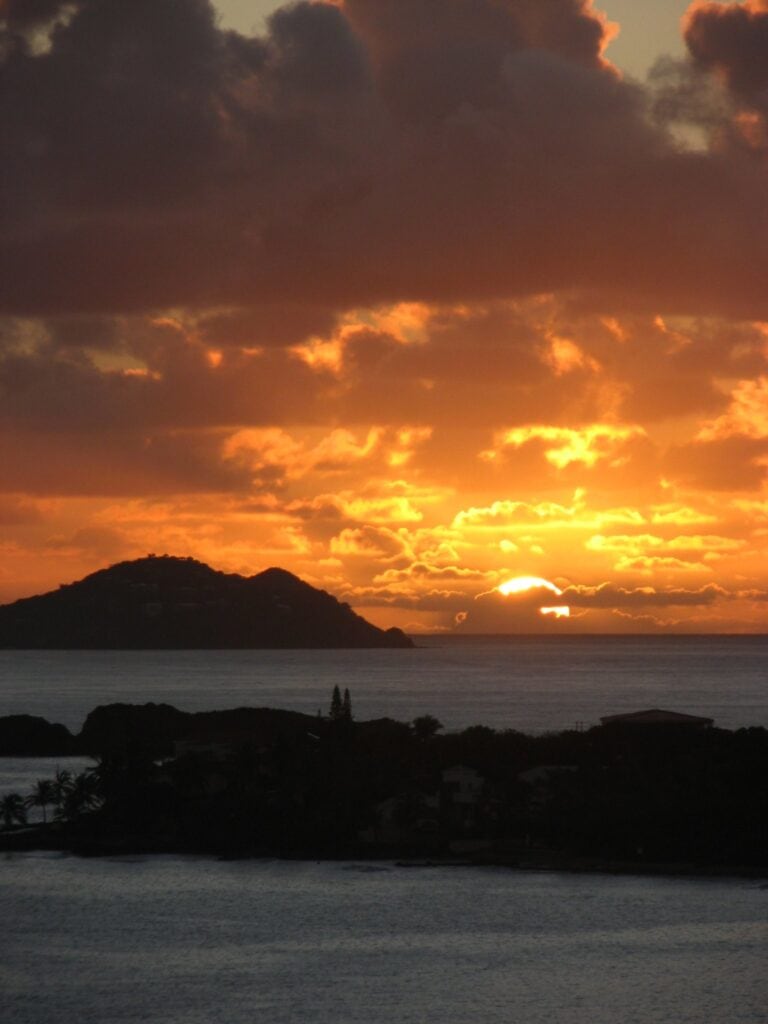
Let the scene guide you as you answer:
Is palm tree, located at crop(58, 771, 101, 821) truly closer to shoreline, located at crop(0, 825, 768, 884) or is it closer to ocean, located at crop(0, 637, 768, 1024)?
shoreline, located at crop(0, 825, 768, 884)

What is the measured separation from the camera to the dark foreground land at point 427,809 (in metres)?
87.2

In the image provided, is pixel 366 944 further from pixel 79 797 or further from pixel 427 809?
pixel 79 797

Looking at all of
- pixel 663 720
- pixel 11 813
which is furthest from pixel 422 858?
pixel 663 720

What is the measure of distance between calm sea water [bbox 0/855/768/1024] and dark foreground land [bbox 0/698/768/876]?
3.07 meters

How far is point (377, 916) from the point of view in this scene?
250 feet

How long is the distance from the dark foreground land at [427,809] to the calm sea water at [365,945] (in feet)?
10.1

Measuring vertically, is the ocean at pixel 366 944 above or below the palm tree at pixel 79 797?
below

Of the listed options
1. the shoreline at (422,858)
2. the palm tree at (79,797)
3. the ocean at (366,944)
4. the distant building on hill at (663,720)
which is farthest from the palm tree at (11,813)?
the distant building on hill at (663,720)

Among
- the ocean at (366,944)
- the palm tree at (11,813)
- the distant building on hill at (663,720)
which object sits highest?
the distant building on hill at (663,720)

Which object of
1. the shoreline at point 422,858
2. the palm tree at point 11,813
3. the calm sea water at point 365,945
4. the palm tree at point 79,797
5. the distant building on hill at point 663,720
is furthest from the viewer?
the distant building on hill at point 663,720

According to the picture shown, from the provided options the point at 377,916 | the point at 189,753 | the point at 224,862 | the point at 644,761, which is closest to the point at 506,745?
the point at 644,761

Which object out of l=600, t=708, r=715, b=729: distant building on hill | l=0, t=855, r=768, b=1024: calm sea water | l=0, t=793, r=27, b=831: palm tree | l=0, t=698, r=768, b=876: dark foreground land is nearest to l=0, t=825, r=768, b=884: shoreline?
l=0, t=698, r=768, b=876: dark foreground land

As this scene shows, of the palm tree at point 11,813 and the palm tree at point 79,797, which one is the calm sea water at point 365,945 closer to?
the palm tree at point 79,797

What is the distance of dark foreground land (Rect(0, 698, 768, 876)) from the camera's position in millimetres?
87250
